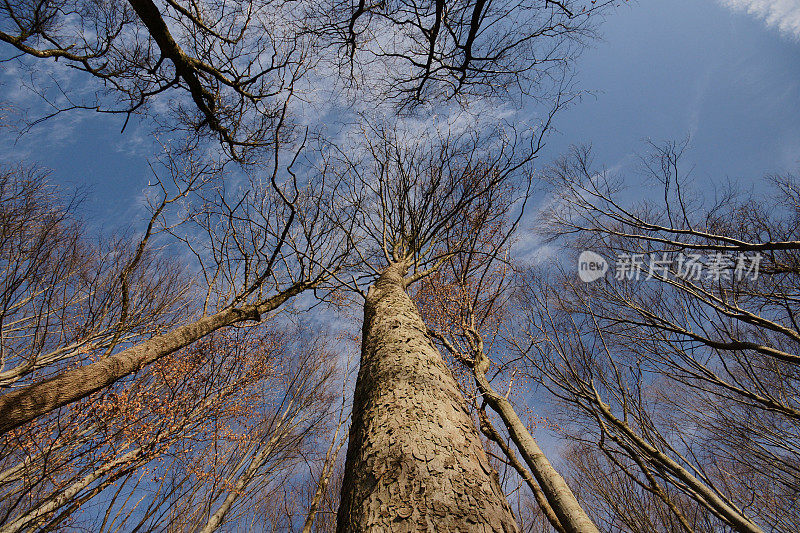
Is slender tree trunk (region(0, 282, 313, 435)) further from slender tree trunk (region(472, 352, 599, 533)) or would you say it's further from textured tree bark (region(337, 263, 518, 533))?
slender tree trunk (region(472, 352, 599, 533))

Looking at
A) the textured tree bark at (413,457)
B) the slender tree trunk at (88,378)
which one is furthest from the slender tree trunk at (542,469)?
the slender tree trunk at (88,378)

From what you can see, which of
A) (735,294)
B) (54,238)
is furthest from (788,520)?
(54,238)

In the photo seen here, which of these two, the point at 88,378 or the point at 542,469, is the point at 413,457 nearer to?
the point at 542,469

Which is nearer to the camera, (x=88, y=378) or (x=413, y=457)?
(x=413, y=457)

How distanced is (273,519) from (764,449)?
10403 mm

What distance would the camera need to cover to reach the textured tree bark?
0.89 meters

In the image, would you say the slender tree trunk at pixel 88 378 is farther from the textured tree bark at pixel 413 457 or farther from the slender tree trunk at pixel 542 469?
the slender tree trunk at pixel 542 469

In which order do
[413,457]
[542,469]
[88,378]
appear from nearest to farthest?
[413,457] < [88,378] < [542,469]

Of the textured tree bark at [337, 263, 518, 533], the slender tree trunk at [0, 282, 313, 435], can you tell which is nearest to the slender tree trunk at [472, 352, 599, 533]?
the textured tree bark at [337, 263, 518, 533]

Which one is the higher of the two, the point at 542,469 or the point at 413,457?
the point at 413,457

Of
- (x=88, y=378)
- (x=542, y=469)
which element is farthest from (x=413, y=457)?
(x=88, y=378)

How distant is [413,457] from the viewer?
1103 millimetres

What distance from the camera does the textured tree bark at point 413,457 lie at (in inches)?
35.1

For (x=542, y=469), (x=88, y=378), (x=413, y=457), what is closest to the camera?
(x=413, y=457)
